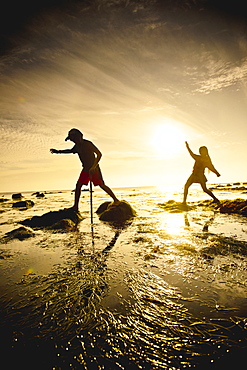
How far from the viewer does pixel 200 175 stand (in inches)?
401

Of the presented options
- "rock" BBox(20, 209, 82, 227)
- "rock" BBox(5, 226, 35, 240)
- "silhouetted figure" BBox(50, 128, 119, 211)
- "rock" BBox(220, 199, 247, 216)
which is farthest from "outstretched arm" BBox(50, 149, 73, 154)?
"rock" BBox(220, 199, 247, 216)

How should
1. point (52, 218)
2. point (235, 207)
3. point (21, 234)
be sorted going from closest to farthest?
point (21, 234), point (52, 218), point (235, 207)

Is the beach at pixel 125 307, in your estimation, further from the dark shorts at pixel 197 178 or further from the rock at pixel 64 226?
the dark shorts at pixel 197 178

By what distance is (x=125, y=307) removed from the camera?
1.86m

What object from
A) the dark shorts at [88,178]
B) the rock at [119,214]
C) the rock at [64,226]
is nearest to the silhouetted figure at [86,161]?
the dark shorts at [88,178]

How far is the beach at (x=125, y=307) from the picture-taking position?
1.32 metres

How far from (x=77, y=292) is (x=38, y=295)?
43cm

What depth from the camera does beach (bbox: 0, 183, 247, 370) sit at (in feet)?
4.33

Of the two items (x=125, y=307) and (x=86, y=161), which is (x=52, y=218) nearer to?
(x=86, y=161)

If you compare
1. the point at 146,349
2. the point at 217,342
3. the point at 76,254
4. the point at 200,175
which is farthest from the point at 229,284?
the point at 200,175

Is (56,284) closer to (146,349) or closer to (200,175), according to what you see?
(146,349)

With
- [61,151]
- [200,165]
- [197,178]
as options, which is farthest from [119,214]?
[200,165]

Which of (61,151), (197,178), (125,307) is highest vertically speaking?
(61,151)

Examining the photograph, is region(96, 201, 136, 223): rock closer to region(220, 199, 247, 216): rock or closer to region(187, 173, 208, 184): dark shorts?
region(220, 199, 247, 216): rock
